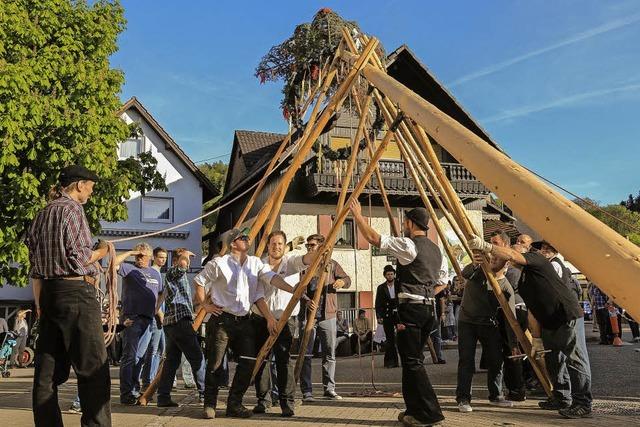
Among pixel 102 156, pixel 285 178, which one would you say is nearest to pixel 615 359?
pixel 285 178

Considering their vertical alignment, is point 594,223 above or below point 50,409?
above

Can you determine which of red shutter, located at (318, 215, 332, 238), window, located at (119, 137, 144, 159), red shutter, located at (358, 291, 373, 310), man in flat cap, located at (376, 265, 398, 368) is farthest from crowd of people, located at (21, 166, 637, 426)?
window, located at (119, 137, 144, 159)

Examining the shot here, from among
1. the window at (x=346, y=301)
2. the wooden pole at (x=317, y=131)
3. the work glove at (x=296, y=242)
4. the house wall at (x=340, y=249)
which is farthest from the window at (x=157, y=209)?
the wooden pole at (x=317, y=131)

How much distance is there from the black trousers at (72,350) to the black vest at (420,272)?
8.89ft

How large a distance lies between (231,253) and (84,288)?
240 cm

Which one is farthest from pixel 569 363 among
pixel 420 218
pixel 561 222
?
pixel 561 222

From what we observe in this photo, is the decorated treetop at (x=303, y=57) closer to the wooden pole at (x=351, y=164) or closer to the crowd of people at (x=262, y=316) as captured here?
the wooden pole at (x=351, y=164)

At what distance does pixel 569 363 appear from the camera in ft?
19.2

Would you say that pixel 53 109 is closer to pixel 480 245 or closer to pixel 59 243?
pixel 59 243

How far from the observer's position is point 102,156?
15109mm

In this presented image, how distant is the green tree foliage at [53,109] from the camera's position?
13.6m

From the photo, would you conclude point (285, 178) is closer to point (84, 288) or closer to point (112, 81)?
point (84, 288)

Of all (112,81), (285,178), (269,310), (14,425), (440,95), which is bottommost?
(14,425)

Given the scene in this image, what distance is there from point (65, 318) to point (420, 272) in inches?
120
